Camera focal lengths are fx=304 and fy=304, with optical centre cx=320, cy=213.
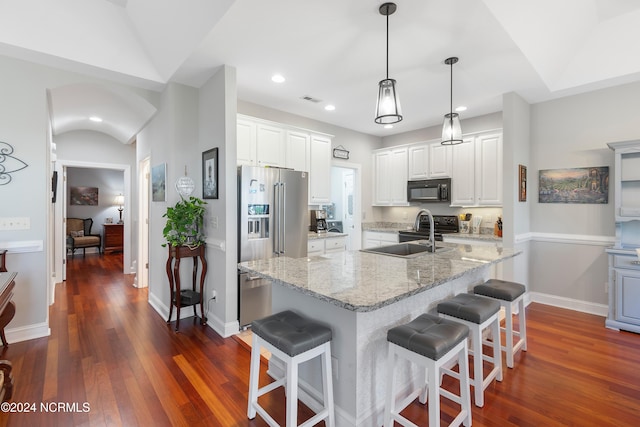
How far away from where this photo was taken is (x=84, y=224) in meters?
8.44

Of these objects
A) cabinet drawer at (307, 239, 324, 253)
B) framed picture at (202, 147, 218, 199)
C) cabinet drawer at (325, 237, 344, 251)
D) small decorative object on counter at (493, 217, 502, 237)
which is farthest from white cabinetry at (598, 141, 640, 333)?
framed picture at (202, 147, 218, 199)

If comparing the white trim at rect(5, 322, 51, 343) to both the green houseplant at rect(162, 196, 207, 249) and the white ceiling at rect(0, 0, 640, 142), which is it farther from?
the white ceiling at rect(0, 0, 640, 142)

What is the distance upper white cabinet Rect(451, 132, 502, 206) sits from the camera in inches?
170

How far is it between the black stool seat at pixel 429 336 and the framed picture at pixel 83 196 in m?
9.80

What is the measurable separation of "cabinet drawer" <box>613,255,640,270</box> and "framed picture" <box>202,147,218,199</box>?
14.2 ft

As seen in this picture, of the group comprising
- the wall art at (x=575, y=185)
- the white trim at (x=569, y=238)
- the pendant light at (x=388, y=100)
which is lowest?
the white trim at (x=569, y=238)

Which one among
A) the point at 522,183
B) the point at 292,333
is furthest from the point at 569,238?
the point at 292,333

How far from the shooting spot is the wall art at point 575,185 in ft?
12.0

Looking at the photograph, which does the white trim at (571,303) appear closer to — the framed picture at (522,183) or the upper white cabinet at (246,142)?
the framed picture at (522,183)

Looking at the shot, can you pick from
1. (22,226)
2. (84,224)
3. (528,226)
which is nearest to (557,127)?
(528,226)

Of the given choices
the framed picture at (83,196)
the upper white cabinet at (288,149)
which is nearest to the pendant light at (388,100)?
the upper white cabinet at (288,149)

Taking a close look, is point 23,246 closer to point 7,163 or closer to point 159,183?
point 7,163

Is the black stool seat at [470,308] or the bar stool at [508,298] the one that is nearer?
the black stool seat at [470,308]

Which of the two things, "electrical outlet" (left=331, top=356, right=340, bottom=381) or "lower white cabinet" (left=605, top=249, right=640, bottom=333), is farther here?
"lower white cabinet" (left=605, top=249, right=640, bottom=333)
